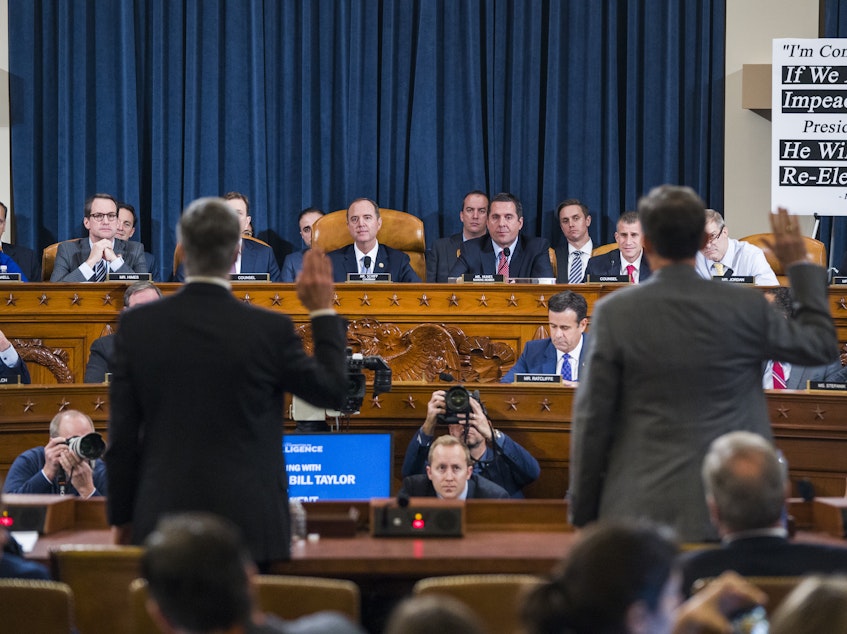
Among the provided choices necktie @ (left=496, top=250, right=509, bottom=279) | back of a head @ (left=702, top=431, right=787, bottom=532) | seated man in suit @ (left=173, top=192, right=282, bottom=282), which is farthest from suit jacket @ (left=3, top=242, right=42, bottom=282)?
back of a head @ (left=702, top=431, right=787, bottom=532)

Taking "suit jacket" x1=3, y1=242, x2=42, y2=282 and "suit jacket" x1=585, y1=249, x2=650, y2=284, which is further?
"suit jacket" x1=3, y1=242, x2=42, y2=282

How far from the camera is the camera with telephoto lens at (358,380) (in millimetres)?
3916

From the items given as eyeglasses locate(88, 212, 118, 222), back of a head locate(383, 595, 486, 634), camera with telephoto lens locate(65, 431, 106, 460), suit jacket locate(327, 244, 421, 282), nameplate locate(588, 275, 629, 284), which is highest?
eyeglasses locate(88, 212, 118, 222)

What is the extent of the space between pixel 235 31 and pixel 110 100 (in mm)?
1030

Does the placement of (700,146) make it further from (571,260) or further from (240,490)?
(240,490)

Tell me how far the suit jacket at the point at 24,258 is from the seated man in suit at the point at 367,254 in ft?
6.90

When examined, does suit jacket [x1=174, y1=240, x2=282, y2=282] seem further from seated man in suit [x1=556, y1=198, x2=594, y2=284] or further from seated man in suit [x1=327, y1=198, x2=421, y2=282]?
seated man in suit [x1=556, y1=198, x2=594, y2=284]

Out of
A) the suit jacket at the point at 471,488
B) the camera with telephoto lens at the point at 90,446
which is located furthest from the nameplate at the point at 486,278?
the camera with telephoto lens at the point at 90,446

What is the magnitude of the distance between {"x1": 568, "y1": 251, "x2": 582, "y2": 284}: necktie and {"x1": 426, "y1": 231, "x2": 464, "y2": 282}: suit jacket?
0.71 meters

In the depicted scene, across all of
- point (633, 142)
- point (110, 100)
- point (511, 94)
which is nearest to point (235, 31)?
point (110, 100)

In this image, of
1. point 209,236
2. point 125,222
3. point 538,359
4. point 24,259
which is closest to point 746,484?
point 209,236

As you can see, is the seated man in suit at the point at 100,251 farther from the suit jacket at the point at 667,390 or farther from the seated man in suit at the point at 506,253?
the suit jacket at the point at 667,390

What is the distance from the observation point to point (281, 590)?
2.12 metres

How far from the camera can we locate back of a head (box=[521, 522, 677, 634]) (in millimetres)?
1569
